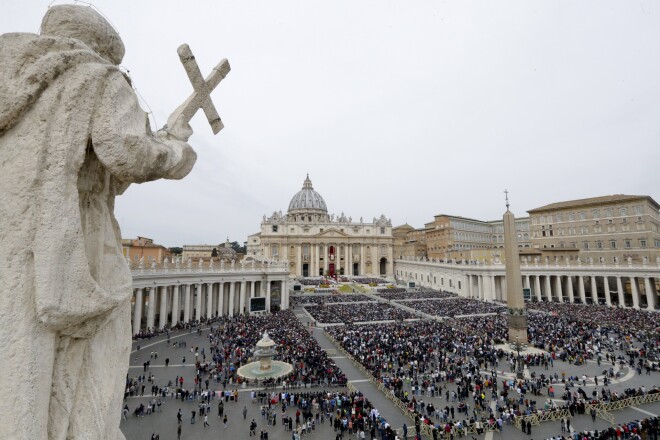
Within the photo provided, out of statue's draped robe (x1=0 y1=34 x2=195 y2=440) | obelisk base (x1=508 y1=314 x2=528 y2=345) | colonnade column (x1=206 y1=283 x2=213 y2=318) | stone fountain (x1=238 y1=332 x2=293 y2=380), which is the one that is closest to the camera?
statue's draped robe (x1=0 y1=34 x2=195 y2=440)

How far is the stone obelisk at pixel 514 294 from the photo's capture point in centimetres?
2344

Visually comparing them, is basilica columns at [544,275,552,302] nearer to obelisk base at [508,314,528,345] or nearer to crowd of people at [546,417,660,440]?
obelisk base at [508,314,528,345]

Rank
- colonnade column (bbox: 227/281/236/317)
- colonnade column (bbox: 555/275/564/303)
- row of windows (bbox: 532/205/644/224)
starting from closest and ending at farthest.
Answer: colonnade column (bbox: 227/281/236/317), colonnade column (bbox: 555/275/564/303), row of windows (bbox: 532/205/644/224)

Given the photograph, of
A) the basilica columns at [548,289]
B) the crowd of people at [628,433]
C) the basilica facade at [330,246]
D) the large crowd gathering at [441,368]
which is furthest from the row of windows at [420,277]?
the crowd of people at [628,433]

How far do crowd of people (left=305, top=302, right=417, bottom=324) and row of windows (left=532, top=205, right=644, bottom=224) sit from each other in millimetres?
36894

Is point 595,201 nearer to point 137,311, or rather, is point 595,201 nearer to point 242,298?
point 242,298

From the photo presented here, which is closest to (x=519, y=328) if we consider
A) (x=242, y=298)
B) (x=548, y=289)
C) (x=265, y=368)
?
(x=265, y=368)

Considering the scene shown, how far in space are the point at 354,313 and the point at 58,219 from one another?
1349 inches

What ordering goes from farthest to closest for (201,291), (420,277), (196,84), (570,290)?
(420,277)
(570,290)
(201,291)
(196,84)

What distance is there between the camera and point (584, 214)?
172 feet

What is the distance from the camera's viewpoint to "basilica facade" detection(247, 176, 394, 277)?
286 feet

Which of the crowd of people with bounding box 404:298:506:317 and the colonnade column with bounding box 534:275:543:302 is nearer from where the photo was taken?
the crowd of people with bounding box 404:298:506:317

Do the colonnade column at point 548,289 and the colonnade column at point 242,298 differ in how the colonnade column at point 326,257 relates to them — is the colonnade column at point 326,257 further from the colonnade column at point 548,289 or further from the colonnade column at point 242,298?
the colonnade column at point 548,289

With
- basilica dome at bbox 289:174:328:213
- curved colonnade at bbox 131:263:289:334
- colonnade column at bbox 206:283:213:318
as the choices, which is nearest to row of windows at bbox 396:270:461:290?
curved colonnade at bbox 131:263:289:334
